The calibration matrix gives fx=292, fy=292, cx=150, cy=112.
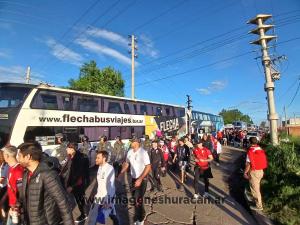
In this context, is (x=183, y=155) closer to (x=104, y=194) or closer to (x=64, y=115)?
(x=64, y=115)

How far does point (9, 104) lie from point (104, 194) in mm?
7891

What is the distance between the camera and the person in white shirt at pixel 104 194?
4863 mm

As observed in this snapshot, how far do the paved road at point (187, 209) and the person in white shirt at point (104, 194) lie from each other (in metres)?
1.73

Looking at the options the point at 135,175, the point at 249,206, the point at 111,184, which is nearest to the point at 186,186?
the point at 249,206

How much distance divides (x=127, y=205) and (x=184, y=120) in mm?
16454

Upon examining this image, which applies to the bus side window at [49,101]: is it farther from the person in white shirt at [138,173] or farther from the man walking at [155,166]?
the person in white shirt at [138,173]

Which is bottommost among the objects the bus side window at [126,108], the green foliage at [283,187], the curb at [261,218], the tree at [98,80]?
the curb at [261,218]

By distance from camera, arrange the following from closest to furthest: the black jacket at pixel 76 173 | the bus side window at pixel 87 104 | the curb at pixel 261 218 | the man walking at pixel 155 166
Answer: the black jacket at pixel 76 173 → the curb at pixel 261 218 → the man walking at pixel 155 166 → the bus side window at pixel 87 104

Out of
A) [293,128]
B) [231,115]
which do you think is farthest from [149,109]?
[231,115]

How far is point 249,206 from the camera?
7832 mm

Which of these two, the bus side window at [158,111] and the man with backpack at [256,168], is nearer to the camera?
the man with backpack at [256,168]

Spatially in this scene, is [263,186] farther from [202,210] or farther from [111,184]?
[111,184]

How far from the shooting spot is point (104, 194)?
500cm

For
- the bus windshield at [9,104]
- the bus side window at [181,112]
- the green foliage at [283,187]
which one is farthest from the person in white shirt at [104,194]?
the bus side window at [181,112]
